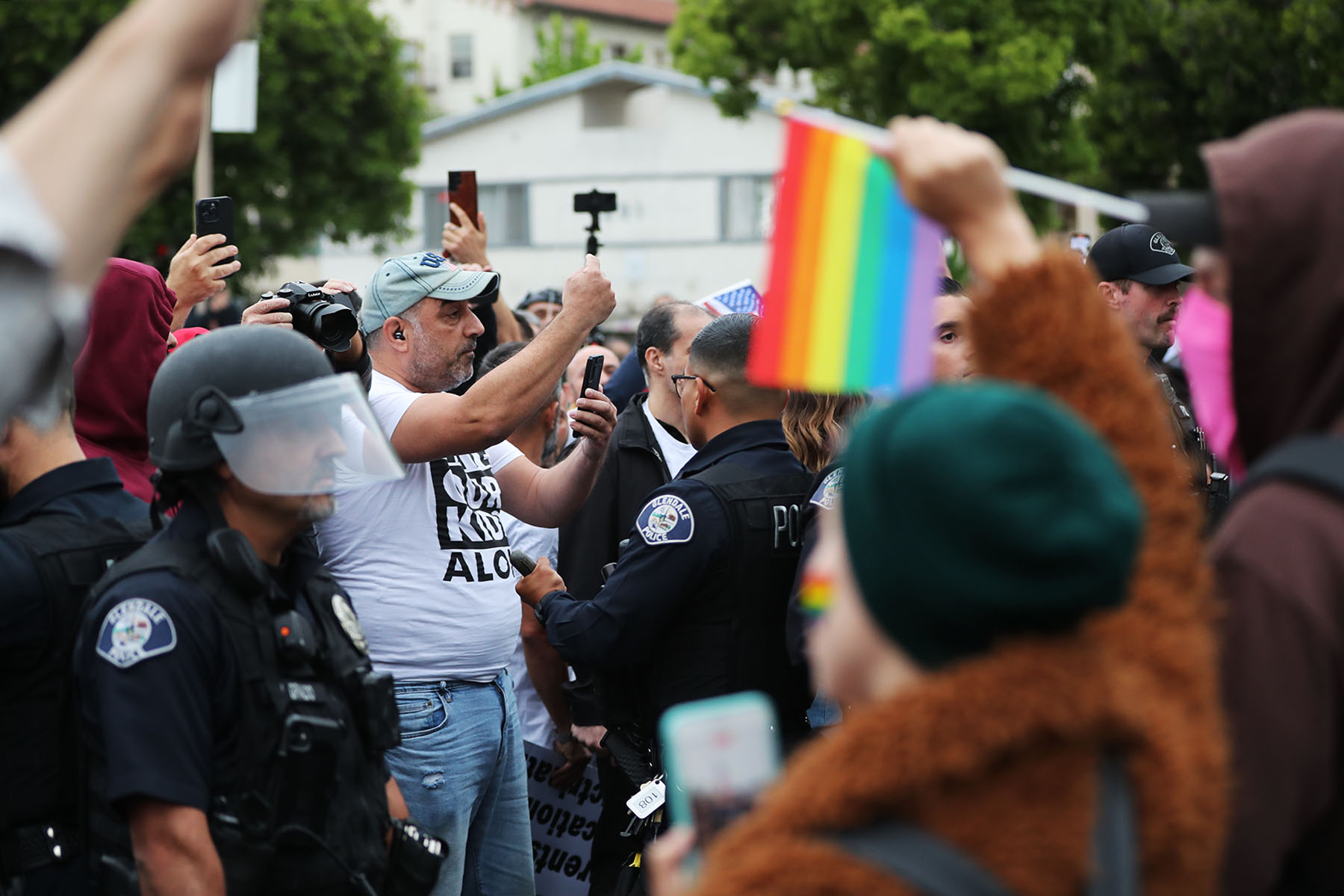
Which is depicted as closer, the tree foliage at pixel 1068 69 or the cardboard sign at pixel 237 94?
the cardboard sign at pixel 237 94

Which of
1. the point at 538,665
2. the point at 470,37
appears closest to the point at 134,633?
the point at 538,665

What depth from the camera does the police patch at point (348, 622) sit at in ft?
9.52

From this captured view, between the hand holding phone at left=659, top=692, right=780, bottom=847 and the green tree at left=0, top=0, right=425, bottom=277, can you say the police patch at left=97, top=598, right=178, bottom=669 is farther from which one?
the green tree at left=0, top=0, right=425, bottom=277

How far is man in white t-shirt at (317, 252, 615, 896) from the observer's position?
3.94 meters

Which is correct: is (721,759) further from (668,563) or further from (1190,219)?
(668,563)

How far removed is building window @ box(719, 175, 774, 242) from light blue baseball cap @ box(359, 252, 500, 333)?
1223 inches

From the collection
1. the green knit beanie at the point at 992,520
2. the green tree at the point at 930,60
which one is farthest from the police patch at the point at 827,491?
the green tree at the point at 930,60

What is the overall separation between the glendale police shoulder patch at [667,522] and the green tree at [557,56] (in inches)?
1878

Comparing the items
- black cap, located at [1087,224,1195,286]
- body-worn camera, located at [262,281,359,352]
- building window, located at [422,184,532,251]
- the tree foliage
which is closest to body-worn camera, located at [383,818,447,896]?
body-worn camera, located at [262,281,359,352]

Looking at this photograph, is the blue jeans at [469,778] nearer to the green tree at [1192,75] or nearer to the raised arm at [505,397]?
the raised arm at [505,397]

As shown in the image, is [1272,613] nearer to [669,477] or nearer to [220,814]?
[220,814]

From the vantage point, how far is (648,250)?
35.8 meters

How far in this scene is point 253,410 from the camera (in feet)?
9.20

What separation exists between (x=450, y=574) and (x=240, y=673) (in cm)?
141
